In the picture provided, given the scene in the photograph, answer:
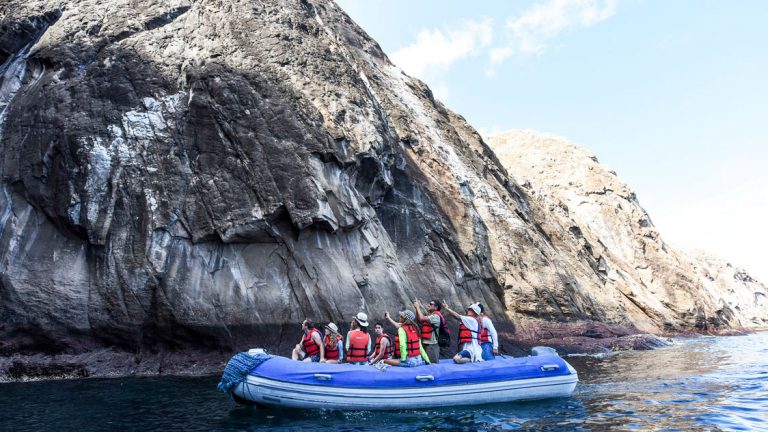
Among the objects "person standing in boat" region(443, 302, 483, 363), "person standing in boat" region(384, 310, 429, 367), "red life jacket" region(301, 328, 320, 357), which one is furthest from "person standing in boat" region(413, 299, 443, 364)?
"red life jacket" region(301, 328, 320, 357)

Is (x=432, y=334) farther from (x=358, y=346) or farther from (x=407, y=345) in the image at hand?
(x=358, y=346)

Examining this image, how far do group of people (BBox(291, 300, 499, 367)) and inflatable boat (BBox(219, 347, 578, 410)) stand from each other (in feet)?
1.88

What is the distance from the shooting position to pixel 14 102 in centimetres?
2420

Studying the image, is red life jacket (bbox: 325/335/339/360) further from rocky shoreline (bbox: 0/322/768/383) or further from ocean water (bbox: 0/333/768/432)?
rocky shoreline (bbox: 0/322/768/383)

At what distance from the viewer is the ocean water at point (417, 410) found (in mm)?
11594

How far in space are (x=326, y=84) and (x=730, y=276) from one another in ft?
233

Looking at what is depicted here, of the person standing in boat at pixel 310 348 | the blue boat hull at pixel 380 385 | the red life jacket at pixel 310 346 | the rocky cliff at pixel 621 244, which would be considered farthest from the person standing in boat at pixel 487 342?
the rocky cliff at pixel 621 244

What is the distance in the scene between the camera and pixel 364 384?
1299 cm

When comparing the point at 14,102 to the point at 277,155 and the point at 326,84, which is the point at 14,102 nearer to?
the point at 277,155

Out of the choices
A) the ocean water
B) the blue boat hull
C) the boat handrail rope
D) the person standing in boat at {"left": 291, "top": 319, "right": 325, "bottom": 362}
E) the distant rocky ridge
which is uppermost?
the distant rocky ridge

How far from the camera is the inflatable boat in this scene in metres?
12.9

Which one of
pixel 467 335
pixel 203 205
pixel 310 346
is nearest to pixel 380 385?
pixel 467 335

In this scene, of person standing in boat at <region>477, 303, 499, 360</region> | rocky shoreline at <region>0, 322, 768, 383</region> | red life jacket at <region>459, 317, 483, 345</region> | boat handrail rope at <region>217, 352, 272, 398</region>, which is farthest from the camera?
rocky shoreline at <region>0, 322, 768, 383</region>

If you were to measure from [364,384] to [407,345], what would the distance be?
4.82ft
